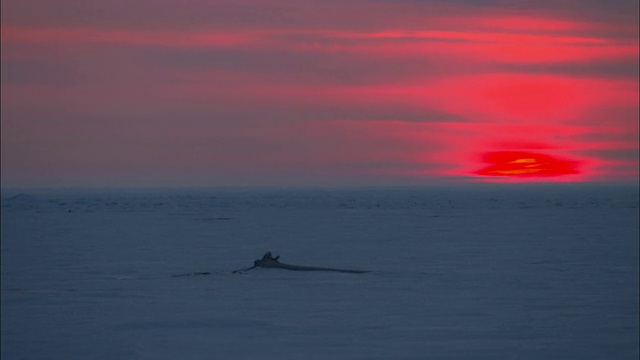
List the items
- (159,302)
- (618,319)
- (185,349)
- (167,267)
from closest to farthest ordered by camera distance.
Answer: (185,349)
(618,319)
(159,302)
(167,267)

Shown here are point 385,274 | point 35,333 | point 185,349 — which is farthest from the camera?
point 385,274

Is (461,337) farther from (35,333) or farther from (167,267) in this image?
(167,267)

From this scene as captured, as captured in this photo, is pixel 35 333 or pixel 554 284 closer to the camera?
pixel 35 333

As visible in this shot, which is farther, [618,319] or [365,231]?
[365,231]

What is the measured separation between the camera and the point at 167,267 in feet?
66.2

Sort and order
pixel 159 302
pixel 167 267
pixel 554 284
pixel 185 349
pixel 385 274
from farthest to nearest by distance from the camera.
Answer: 1. pixel 167 267
2. pixel 385 274
3. pixel 554 284
4. pixel 159 302
5. pixel 185 349

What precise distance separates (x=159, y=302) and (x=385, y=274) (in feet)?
17.7

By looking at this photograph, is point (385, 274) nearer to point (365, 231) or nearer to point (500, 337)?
point (500, 337)

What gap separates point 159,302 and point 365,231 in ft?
63.5

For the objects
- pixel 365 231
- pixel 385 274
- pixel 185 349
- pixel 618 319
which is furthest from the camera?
pixel 365 231

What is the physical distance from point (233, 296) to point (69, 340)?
4.19 metres

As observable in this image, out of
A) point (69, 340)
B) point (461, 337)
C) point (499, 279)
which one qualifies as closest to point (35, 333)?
point (69, 340)

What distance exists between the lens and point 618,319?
42.1 ft

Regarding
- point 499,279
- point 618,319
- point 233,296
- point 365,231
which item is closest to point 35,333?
point 233,296
